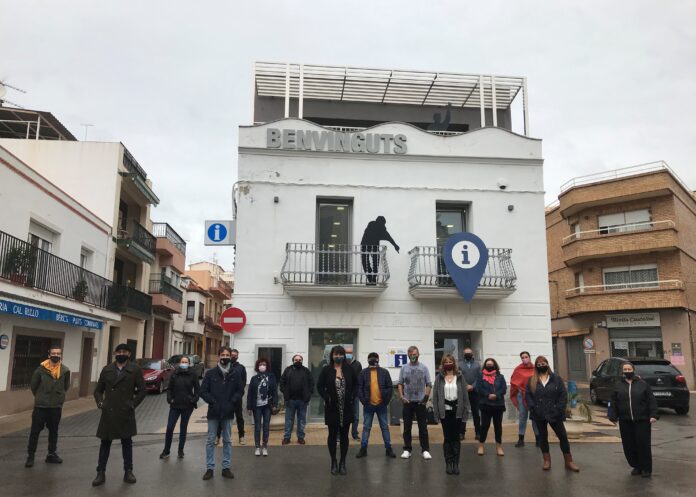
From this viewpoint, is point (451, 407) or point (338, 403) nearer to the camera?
point (338, 403)

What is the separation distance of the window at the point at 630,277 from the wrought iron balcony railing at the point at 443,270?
19122 mm

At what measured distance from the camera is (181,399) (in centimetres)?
917

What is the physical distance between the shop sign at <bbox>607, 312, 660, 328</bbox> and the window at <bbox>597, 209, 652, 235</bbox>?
4.42 meters

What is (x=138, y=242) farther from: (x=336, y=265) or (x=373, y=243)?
(x=373, y=243)

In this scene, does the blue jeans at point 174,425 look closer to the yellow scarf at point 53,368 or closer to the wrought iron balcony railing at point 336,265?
the yellow scarf at point 53,368

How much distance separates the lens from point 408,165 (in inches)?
539

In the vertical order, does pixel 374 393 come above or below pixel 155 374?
above

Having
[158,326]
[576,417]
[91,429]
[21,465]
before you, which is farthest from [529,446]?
[158,326]

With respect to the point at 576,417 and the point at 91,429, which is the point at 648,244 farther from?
the point at 91,429

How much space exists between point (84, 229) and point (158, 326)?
574 inches

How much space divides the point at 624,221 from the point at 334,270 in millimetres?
22357

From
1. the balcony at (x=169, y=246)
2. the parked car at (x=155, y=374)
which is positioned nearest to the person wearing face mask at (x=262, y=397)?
the parked car at (x=155, y=374)

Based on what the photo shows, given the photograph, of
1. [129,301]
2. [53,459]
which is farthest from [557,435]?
[129,301]

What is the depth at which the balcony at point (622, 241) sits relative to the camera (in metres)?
27.7
